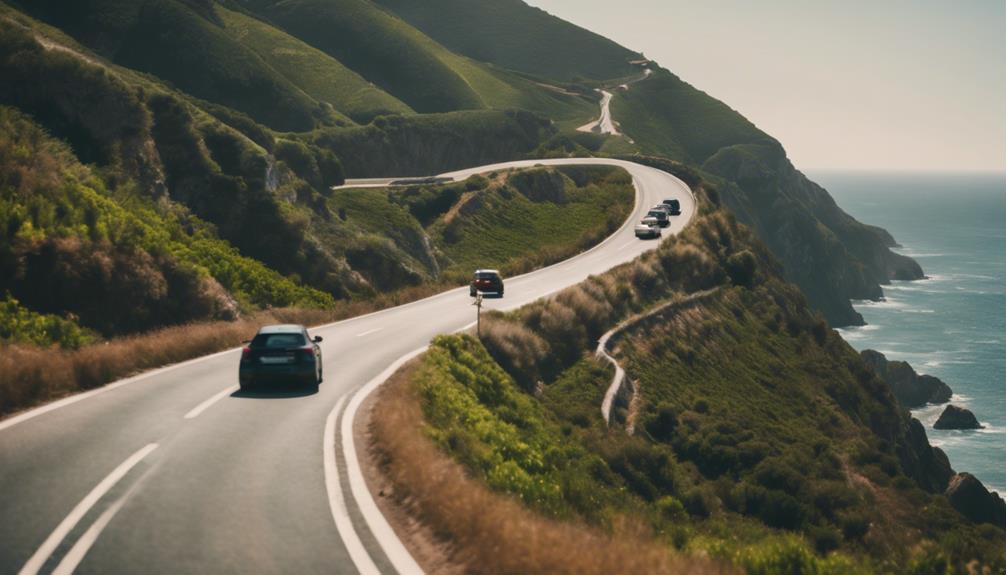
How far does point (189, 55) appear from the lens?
121m

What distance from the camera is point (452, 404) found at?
19375mm

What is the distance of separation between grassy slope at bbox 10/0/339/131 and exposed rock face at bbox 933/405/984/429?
272 feet

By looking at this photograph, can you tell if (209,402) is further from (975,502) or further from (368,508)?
(975,502)

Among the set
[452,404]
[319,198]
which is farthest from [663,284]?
→ [452,404]

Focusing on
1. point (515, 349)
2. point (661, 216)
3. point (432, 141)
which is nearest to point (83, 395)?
point (515, 349)

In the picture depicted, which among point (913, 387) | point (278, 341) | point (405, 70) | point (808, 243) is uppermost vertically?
point (405, 70)

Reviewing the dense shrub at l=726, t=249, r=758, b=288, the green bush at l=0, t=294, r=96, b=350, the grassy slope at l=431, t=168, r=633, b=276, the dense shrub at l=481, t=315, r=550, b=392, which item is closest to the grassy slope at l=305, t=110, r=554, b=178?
the grassy slope at l=431, t=168, r=633, b=276

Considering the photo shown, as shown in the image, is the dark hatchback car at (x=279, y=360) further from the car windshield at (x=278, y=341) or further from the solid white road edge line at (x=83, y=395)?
the solid white road edge line at (x=83, y=395)

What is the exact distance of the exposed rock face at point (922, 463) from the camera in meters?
52.3

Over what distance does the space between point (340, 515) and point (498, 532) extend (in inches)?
85.3

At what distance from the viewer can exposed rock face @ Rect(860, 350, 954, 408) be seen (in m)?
93.5

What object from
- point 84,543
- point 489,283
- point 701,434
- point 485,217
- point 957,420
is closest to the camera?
point 84,543

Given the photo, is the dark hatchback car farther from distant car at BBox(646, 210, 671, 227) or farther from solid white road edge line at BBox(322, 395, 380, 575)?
distant car at BBox(646, 210, 671, 227)

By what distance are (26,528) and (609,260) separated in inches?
2018
